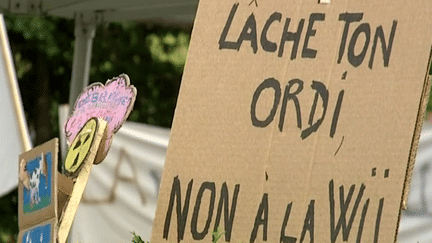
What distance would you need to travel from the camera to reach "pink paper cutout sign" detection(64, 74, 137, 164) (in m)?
2.68

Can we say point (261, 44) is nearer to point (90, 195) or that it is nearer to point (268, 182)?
point (268, 182)

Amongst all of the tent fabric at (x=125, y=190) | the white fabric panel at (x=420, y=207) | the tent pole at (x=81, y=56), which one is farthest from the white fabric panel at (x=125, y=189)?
the white fabric panel at (x=420, y=207)

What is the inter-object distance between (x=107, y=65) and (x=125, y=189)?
5.18 meters

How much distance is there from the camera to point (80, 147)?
268cm

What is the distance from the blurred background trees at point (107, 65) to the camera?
436 inches

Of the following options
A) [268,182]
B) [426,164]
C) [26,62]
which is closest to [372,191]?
[268,182]

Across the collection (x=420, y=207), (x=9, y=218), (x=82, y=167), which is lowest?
(x=9, y=218)

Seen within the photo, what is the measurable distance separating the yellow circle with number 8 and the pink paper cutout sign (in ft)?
0.14

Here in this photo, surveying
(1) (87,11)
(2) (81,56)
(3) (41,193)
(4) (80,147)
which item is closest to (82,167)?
(4) (80,147)

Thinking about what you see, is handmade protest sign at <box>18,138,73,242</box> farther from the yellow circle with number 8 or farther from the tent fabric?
the tent fabric

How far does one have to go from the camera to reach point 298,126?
2.50 meters

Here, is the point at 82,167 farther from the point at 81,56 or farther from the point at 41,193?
the point at 81,56

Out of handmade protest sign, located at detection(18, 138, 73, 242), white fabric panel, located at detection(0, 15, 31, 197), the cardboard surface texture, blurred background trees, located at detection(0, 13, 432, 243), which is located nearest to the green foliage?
blurred background trees, located at detection(0, 13, 432, 243)

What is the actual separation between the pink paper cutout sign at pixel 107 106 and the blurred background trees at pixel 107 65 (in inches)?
312
